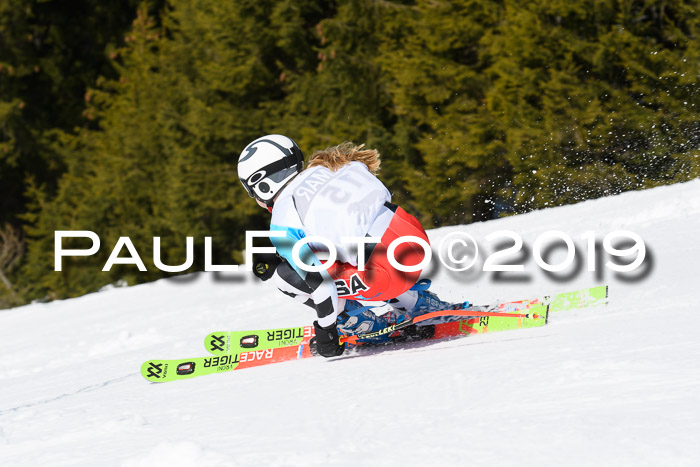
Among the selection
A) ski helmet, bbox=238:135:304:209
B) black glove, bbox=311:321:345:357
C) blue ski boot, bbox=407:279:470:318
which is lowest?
black glove, bbox=311:321:345:357

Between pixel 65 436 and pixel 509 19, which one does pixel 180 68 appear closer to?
pixel 509 19

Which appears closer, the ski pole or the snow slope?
the snow slope

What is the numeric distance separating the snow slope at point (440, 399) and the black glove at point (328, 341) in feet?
0.24

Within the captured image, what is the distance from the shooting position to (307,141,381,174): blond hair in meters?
3.94

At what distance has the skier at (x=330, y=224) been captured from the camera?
149 inches

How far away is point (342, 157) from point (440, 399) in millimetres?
1609

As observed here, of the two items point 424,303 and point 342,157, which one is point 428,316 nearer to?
point 424,303

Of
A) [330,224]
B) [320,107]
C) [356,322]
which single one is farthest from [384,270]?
[320,107]

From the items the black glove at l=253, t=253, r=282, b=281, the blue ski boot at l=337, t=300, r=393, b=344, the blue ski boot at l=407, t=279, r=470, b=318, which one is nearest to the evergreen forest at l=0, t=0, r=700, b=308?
the blue ski boot at l=407, t=279, r=470, b=318

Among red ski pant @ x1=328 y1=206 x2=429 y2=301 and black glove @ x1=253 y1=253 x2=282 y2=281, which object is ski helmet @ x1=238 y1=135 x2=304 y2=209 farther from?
red ski pant @ x1=328 y1=206 x2=429 y2=301

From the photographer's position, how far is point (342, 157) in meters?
3.96

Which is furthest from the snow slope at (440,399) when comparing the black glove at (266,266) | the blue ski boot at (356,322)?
the black glove at (266,266)

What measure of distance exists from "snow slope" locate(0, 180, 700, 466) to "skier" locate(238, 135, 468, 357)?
13.8 inches

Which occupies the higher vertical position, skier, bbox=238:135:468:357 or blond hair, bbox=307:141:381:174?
blond hair, bbox=307:141:381:174
